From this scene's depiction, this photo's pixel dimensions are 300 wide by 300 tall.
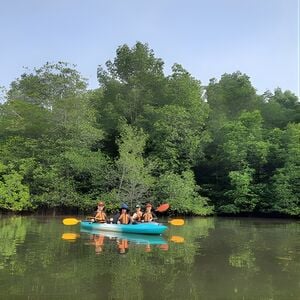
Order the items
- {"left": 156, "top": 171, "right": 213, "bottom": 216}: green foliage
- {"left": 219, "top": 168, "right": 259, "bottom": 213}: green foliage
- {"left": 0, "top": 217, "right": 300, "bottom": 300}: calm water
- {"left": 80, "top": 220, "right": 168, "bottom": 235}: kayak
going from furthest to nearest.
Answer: {"left": 219, "top": 168, "right": 259, "bottom": 213}: green foliage → {"left": 156, "top": 171, "right": 213, "bottom": 216}: green foliage → {"left": 80, "top": 220, "right": 168, "bottom": 235}: kayak → {"left": 0, "top": 217, "right": 300, "bottom": 300}: calm water

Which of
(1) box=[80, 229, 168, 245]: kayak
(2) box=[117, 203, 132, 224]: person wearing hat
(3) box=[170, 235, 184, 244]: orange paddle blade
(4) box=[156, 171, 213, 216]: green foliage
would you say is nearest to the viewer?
(1) box=[80, 229, 168, 245]: kayak

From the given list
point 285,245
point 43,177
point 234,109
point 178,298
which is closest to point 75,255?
point 178,298

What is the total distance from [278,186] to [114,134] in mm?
10342

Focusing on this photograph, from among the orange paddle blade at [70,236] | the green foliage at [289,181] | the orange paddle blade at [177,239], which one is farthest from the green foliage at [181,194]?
the orange paddle blade at [70,236]

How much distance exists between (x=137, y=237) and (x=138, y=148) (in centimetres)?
1054

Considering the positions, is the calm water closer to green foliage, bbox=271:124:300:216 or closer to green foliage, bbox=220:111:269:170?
green foliage, bbox=271:124:300:216

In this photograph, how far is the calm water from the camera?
7126 mm

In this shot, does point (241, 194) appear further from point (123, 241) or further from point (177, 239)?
point (123, 241)

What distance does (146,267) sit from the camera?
30.3ft

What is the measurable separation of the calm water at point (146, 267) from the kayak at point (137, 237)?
0.03 metres

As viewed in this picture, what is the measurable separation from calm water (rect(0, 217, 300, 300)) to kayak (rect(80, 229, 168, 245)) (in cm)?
3

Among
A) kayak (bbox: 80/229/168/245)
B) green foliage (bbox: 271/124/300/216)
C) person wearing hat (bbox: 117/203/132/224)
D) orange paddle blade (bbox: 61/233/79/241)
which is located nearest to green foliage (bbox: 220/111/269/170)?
green foliage (bbox: 271/124/300/216)

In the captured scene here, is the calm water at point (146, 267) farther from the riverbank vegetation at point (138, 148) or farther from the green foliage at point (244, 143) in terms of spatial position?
the green foliage at point (244, 143)

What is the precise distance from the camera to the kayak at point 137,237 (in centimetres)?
1356
